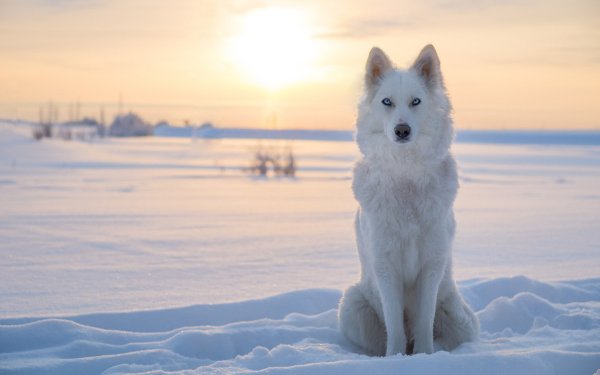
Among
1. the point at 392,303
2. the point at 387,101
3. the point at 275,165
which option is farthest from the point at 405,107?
the point at 275,165

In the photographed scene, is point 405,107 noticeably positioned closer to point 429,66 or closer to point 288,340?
point 429,66

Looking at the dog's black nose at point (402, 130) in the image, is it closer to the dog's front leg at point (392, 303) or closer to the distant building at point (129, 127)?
the dog's front leg at point (392, 303)

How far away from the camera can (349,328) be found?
384 cm

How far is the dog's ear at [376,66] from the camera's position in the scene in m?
3.69

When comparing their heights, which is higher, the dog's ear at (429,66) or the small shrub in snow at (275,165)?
the dog's ear at (429,66)

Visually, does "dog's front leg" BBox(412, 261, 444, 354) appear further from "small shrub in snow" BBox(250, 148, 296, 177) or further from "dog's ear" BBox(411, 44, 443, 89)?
"small shrub in snow" BBox(250, 148, 296, 177)

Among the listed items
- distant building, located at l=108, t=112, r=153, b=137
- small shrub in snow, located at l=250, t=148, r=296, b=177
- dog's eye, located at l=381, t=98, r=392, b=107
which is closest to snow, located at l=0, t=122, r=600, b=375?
dog's eye, located at l=381, t=98, r=392, b=107

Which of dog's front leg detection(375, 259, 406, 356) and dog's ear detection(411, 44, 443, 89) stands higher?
dog's ear detection(411, 44, 443, 89)

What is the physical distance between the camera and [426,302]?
11.5 ft

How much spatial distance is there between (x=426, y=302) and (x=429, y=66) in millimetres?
1443

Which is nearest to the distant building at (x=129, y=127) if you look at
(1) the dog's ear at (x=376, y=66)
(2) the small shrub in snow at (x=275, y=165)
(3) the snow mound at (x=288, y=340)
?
(2) the small shrub in snow at (x=275, y=165)

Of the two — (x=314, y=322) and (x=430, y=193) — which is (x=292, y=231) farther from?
(x=430, y=193)

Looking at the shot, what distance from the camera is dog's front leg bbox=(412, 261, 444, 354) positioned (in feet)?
11.4

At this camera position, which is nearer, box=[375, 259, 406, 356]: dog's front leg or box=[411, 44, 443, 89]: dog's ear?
box=[375, 259, 406, 356]: dog's front leg
